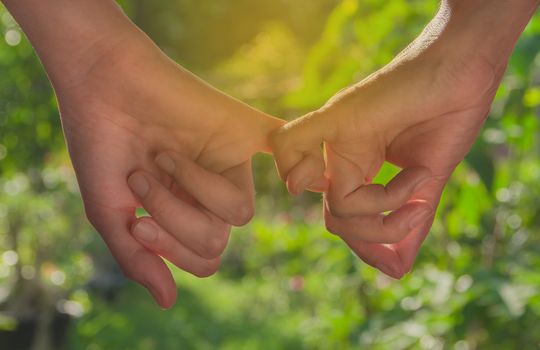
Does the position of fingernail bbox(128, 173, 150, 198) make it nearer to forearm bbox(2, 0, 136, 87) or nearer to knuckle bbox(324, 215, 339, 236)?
forearm bbox(2, 0, 136, 87)

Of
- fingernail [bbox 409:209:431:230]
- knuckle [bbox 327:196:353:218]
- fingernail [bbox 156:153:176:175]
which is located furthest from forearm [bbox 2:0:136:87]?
fingernail [bbox 409:209:431:230]

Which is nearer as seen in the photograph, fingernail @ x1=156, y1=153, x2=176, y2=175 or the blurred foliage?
fingernail @ x1=156, y1=153, x2=176, y2=175

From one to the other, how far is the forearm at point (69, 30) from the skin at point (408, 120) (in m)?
0.28

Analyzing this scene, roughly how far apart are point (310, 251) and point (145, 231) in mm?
2678

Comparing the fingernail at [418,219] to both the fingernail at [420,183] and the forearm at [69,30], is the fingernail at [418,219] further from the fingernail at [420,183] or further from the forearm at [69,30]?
the forearm at [69,30]

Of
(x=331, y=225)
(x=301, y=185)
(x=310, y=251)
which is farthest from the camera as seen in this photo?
(x=310, y=251)

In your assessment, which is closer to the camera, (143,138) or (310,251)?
(143,138)

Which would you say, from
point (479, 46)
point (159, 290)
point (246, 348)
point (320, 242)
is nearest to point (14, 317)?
point (246, 348)

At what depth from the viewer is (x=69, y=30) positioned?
1.14 meters

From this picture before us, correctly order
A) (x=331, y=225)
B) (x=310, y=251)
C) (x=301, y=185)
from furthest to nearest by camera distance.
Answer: (x=310, y=251), (x=331, y=225), (x=301, y=185)

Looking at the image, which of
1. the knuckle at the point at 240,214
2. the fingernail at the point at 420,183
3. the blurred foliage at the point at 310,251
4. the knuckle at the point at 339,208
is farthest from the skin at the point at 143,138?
the blurred foliage at the point at 310,251

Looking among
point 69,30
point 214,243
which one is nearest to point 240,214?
point 214,243

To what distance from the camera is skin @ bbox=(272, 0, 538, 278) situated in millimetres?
1142

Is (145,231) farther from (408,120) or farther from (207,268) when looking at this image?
(408,120)
